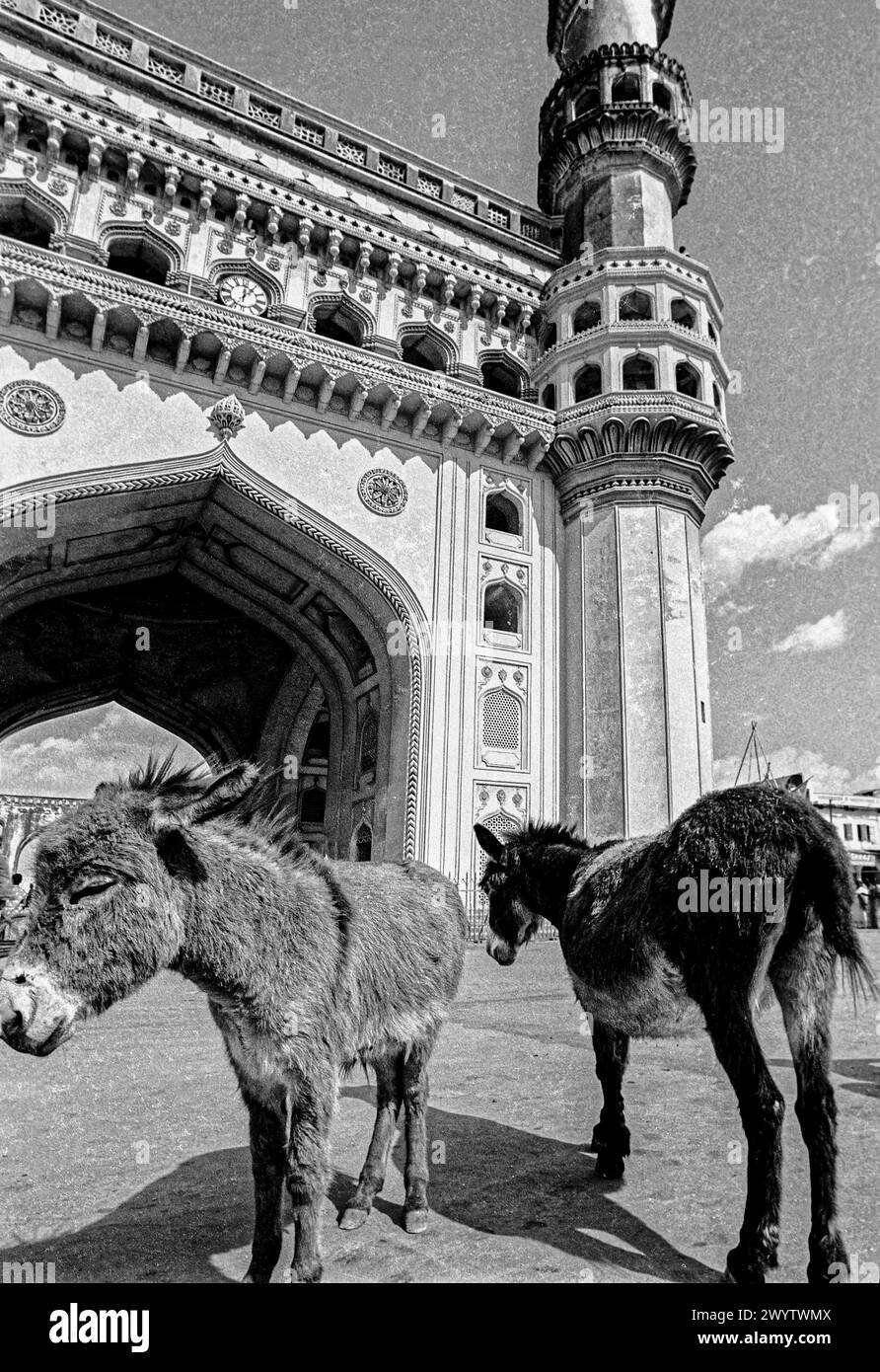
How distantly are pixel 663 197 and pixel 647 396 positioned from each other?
25.7 feet

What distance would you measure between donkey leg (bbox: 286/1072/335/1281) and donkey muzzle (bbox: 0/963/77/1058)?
76cm

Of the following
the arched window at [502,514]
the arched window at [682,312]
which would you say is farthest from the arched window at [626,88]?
the arched window at [502,514]

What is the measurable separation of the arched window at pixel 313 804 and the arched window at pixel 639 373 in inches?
620

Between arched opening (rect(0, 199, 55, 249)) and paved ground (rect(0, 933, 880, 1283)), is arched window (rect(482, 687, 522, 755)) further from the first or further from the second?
arched opening (rect(0, 199, 55, 249))

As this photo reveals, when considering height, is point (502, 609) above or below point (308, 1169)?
above

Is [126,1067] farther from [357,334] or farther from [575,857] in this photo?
[357,334]

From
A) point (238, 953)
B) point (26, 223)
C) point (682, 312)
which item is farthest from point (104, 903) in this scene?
point (682, 312)

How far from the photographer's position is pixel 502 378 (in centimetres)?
2272

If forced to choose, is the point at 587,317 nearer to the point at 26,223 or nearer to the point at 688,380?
the point at 688,380

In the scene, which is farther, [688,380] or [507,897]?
[688,380]

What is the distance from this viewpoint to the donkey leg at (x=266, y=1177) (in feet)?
8.60

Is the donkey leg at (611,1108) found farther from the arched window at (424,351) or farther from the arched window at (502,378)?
the arched window at (502,378)

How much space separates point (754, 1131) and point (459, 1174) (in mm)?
1580

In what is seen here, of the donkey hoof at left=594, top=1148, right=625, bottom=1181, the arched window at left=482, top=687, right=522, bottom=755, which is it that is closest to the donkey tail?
the donkey hoof at left=594, top=1148, right=625, bottom=1181
